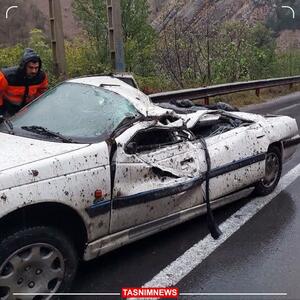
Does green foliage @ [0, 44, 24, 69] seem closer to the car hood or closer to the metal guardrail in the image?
the metal guardrail

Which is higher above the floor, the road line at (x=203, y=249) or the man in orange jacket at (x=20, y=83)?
the man in orange jacket at (x=20, y=83)

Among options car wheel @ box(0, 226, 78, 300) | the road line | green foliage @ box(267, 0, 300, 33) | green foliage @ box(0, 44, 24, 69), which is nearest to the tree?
green foliage @ box(0, 44, 24, 69)

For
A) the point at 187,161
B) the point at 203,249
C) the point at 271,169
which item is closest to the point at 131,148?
the point at 187,161

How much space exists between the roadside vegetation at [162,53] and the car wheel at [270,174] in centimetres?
952

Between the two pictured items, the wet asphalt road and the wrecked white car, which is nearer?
the wrecked white car

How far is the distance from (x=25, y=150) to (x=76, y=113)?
756mm

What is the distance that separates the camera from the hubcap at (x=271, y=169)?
5.65 metres

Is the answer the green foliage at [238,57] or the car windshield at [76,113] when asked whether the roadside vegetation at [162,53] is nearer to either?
the green foliage at [238,57]

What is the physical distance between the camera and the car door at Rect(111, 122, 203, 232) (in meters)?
3.71

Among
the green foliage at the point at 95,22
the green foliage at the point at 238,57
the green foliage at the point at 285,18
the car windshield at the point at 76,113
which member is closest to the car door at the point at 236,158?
the car windshield at the point at 76,113

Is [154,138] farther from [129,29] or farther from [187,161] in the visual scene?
[129,29]

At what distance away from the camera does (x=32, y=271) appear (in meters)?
3.17

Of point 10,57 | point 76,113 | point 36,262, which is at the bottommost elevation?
point 36,262

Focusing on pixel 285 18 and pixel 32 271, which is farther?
pixel 285 18
